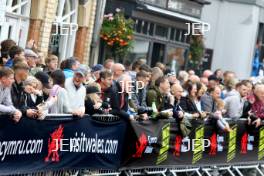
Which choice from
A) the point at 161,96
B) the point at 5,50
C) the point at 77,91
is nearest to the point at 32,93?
the point at 77,91

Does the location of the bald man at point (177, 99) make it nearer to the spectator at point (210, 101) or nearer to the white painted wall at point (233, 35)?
the spectator at point (210, 101)

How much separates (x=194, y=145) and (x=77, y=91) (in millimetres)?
3718

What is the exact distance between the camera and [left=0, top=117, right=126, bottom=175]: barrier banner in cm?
1261

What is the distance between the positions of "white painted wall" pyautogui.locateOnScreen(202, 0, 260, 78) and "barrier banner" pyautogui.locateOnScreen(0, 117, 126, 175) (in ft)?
81.9

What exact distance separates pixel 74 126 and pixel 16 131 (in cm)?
149

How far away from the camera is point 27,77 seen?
13.0 m

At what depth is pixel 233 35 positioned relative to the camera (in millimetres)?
40594

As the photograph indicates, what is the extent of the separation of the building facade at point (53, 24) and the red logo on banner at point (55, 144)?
8.75 metres

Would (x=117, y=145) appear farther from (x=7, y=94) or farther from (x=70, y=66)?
(x=7, y=94)

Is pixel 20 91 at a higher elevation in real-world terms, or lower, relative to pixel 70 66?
lower

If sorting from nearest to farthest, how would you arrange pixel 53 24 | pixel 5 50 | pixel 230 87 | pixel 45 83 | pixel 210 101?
pixel 45 83 → pixel 5 50 → pixel 210 101 → pixel 230 87 → pixel 53 24

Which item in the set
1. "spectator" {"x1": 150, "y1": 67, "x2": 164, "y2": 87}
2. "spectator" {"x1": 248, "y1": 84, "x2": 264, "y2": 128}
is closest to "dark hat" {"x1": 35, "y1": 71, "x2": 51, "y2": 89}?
"spectator" {"x1": 150, "y1": 67, "x2": 164, "y2": 87}

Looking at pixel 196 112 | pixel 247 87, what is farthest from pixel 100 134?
pixel 247 87

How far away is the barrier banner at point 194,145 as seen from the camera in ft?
51.2
